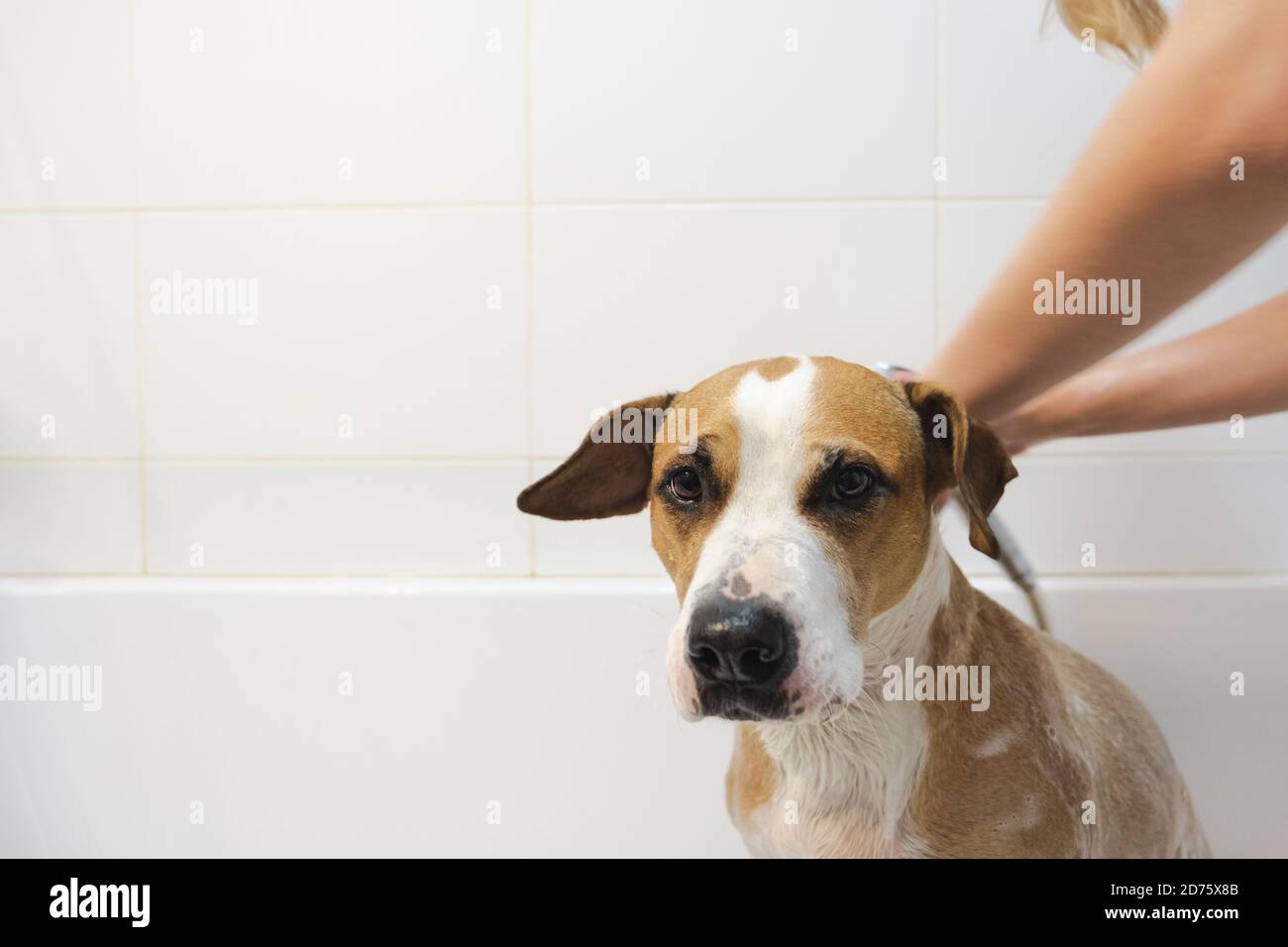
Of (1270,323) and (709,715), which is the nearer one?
(709,715)

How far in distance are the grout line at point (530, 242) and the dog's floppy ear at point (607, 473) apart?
428 mm

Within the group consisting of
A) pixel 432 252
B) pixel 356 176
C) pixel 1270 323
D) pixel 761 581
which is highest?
pixel 356 176

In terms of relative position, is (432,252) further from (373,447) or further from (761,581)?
(761,581)

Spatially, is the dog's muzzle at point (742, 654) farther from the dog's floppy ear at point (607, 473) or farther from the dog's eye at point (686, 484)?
the dog's floppy ear at point (607, 473)

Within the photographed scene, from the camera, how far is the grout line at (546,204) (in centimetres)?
138

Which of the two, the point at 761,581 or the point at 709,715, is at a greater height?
the point at 761,581

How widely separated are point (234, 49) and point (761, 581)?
1236 mm

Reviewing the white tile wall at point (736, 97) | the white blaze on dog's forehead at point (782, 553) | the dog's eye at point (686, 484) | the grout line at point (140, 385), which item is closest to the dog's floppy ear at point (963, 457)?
the white blaze on dog's forehead at point (782, 553)

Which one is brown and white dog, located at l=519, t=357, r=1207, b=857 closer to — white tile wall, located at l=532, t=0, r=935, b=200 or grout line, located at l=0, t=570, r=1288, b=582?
grout line, located at l=0, t=570, r=1288, b=582

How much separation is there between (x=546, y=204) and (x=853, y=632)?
88cm

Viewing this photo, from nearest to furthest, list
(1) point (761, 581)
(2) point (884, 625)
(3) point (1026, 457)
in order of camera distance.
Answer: (1) point (761, 581) → (2) point (884, 625) → (3) point (1026, 457)

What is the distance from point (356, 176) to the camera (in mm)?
1438
